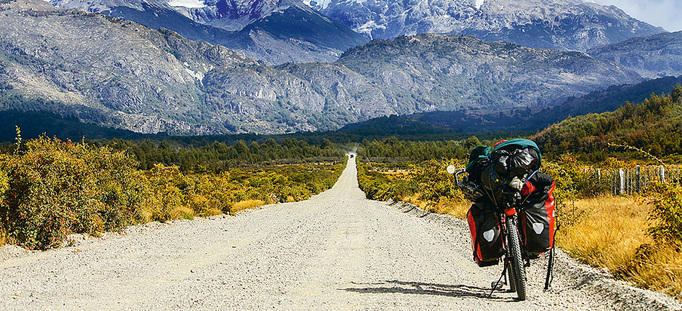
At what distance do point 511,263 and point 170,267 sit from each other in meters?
5.68

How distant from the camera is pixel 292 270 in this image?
7.64 m

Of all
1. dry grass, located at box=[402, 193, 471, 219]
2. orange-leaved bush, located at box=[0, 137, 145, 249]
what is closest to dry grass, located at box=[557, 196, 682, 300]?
dry grass, located at box=[402, 193, 471, 219]

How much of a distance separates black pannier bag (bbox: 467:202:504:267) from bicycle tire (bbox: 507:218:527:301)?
15 cm

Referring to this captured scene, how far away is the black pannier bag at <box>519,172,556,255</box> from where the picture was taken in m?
5.57

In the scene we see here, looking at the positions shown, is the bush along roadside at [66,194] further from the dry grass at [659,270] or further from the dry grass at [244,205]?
the dry grass at [659,270]

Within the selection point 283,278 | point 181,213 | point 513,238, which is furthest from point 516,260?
point 181,213

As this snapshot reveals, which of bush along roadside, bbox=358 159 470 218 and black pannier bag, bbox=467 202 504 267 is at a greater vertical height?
black pannier bag, bbox=467 202 504 267

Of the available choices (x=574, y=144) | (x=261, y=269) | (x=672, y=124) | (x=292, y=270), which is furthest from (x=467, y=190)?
(x=574, y=144)

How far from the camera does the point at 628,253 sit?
21.0 ft

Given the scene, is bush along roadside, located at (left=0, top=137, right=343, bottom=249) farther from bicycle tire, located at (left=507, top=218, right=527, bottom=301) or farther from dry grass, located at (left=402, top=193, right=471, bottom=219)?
dry grass, located at (left=402, top=193, right=471, bottom=219)

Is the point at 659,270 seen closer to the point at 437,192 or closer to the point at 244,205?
the point at 437,192

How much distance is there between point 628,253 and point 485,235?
2.34 metres

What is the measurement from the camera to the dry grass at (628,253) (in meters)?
5.40

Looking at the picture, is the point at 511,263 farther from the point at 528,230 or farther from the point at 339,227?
the point at 339,227
